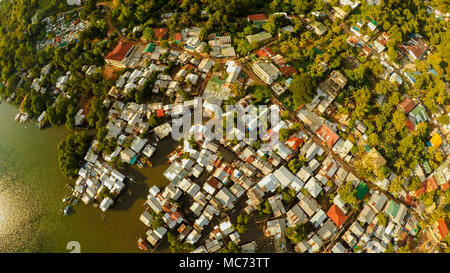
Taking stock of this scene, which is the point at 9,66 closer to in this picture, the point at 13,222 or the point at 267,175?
the point at 13,222

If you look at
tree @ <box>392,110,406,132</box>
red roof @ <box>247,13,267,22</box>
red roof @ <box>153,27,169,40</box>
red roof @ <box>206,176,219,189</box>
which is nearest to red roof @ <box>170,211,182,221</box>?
red roof @ <box>206,176,219,189</box>

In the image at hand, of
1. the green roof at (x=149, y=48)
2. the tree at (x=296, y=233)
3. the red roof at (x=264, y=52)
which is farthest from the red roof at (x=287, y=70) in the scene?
the tree at (x=296, y=233)

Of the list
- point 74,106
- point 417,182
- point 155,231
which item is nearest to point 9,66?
point 74,106

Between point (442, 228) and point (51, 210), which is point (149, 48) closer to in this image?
point (51, 210)

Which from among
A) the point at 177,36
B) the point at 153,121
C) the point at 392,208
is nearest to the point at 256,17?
the point at 177,36

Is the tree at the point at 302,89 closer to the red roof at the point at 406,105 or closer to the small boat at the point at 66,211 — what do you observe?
the red roof at the point at 406,105
